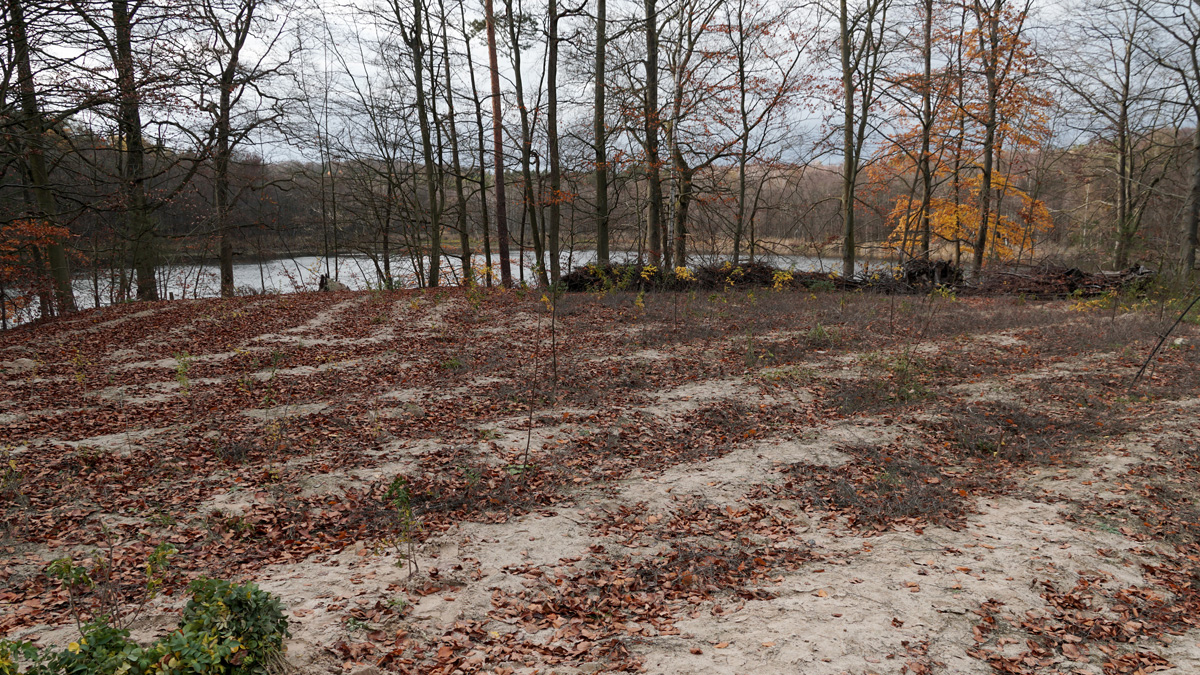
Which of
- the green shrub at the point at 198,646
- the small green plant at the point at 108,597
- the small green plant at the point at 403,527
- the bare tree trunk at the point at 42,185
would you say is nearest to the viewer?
Answer: the green shrub at the point at 198,646

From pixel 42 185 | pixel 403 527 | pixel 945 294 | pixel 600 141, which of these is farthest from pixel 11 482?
pixel 945 294

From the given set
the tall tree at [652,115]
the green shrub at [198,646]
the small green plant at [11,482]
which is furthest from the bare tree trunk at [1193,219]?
the small green plant at [11,482]

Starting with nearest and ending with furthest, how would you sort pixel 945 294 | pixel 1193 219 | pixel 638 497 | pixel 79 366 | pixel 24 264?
pixel 638 497 < pixel 79 366 < pixel 24 264 < pixel 945 294 < pixel 1193 219

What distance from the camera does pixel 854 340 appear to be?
10.2 meters

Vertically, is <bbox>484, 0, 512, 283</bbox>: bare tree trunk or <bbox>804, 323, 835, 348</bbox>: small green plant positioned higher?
<bbox>484, 0, 512, 283</bbox>: bare tree trunk

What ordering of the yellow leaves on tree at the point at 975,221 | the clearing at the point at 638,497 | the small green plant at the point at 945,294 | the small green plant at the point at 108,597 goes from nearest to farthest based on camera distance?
the small green plant at the point at 108,597, the clearing at the point at 638,497, the small green plant at the point at 945,294, the yellow leaves on tree at the point at 975,221

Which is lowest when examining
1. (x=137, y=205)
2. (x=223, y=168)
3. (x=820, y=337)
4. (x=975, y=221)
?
(x=820, y=337)

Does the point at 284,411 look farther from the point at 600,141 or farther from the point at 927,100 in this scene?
the point at 927,100

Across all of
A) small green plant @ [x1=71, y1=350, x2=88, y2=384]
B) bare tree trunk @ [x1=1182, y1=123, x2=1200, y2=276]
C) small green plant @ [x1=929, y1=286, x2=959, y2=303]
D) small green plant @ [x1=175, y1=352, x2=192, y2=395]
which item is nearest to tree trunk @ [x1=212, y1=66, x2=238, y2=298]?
small green plant @ [x1=71, y1=350, x2=88, y2=384]

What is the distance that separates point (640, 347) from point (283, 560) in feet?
21.6

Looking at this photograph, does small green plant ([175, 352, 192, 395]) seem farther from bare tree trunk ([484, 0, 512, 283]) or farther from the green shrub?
bare tree trunk ([484, 0, 512, 283])

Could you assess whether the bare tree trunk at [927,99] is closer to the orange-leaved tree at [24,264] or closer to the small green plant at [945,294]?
the small green plant at [945,294]

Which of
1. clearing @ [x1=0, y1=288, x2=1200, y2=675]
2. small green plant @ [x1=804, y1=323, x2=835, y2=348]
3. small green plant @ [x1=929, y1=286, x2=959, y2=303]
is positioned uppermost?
small green plant @ [x1=929, y1=286, x2=959, y2=303]

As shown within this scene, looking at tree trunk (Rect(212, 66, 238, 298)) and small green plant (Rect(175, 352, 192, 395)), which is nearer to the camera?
small green plant (Rect(175, 352, 192, 395))
